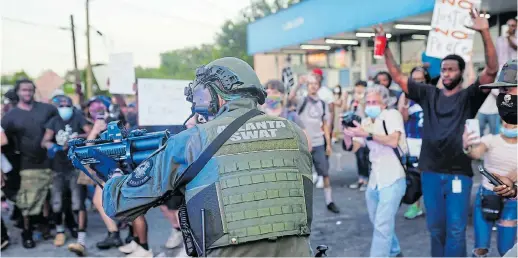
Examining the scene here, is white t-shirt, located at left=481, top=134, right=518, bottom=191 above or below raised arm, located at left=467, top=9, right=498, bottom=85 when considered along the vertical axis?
below

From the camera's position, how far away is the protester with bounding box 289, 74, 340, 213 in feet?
23.0

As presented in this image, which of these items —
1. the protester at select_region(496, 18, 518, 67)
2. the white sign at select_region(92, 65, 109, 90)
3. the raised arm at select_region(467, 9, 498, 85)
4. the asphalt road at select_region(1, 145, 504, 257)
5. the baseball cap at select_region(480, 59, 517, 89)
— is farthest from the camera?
the white sign at select_region(92, 65, 109, 90)

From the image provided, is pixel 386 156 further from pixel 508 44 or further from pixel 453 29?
pixel 508 44

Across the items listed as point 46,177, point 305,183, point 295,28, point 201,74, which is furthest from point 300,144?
point 295,28

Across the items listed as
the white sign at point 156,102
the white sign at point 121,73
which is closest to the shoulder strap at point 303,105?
the white sign at point 156,102

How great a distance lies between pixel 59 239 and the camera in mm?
5820

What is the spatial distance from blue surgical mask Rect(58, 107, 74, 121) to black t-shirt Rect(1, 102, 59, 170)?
7cm

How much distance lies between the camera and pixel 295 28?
14328 mm

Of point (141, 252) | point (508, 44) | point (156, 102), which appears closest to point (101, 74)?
point (156, 102)

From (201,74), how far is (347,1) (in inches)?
403

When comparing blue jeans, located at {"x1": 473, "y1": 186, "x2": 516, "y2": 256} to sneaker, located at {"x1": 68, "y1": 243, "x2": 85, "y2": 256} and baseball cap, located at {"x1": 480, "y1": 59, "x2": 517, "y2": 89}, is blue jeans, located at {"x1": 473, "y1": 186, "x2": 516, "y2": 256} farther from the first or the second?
sneaker, located at {"x1": 68, "y1": 243, "x2": 85, "y2": 256}

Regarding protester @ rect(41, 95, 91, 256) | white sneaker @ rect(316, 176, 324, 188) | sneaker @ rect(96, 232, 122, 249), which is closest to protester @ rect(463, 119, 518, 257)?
sneaker @ rect(96, 232, 122, 249)

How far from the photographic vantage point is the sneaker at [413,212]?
6.30 meters

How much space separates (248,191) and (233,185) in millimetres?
64
